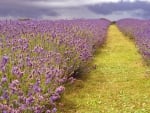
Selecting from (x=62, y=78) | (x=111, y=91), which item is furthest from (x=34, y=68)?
(x=111, y=91)

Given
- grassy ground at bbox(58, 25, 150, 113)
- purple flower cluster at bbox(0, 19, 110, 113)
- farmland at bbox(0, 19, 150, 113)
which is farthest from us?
grassy ground at bbox(58, 25, 150, 113)

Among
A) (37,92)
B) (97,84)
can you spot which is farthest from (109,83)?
(37,92)

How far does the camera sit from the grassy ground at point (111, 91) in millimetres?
6808

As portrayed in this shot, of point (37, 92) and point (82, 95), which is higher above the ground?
point (37, 92)

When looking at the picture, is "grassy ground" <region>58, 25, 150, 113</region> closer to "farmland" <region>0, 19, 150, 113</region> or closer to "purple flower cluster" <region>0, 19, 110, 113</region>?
"farmland" <region>0, 19, 150, 113</region>

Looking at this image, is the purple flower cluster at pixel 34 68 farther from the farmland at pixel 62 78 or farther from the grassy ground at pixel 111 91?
the grassy ground at pixel 111 91

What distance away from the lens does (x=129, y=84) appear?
8.55 m

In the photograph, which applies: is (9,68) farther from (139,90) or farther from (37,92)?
(139,90)

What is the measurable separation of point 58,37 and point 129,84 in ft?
5.74

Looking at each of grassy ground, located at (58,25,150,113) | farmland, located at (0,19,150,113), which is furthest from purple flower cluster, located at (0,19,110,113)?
grassy ground, located at (58,25,150,113)

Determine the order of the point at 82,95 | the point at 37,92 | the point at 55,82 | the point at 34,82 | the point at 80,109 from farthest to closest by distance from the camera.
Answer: the point at 82,95
the point at 80,109
the point at 55,82
the point at 34,82
the point at 37,92

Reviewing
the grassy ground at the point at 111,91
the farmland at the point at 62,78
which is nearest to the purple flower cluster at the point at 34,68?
the farmland at the point at 62,78

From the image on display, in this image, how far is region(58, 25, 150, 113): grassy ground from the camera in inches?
268

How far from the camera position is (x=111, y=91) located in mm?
7941
